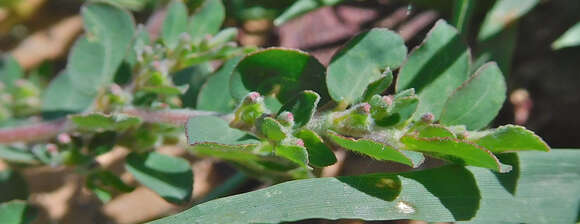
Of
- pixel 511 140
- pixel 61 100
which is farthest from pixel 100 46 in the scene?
pixel 511 140

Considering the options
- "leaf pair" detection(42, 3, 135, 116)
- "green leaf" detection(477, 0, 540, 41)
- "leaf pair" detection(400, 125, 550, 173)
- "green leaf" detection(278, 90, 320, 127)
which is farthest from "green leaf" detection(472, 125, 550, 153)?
"leaf pair" detection(42, 3, 135, 116)

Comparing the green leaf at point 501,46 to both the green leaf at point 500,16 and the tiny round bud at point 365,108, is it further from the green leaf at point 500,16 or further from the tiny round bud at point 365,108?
the tiny round bud at point 365,108

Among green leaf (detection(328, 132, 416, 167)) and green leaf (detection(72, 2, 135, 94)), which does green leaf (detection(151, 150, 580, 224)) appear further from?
green leaf (detection(72, 2, 135, 94))

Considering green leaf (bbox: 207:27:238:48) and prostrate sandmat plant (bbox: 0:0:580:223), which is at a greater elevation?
green leaf (bbox: 207:27:238:48)

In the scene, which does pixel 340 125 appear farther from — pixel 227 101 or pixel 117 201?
pixel 117 201

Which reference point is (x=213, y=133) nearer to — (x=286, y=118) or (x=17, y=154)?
(x=286, y=118)

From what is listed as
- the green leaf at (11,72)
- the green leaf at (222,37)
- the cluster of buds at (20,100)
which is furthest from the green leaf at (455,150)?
the green leaf at (11,72)

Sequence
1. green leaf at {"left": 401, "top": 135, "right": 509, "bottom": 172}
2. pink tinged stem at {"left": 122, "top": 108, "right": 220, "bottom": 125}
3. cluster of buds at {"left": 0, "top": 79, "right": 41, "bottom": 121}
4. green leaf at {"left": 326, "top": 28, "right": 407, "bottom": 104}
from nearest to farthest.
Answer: green leaf at {"left": 401, "top": 135, "right": 509, "bottom": 172}
green leaf at {"left": 326, "top": 28, "right": 407, "bottom": 104}
pink tinged stem at {"left": 122, "top": 108, "right": 220, "bottom": 125}
cluster of buds at {"left": 0, "top": 79, "right": 41, "bottom": 121}
